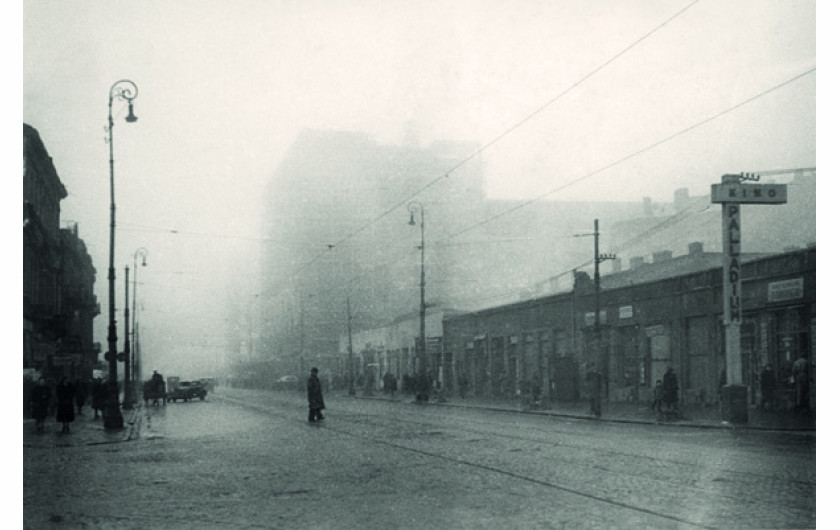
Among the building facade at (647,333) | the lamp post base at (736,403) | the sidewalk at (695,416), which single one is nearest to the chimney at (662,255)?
the building facade at (647,333)

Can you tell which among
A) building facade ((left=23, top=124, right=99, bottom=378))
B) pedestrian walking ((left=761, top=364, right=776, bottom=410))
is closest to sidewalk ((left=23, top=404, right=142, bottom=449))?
building facade ((left=23, top=124, right=99, bottom=378))

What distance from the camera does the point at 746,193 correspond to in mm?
25875

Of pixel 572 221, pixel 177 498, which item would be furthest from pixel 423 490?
pixel 572 221

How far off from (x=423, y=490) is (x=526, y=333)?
41805mm

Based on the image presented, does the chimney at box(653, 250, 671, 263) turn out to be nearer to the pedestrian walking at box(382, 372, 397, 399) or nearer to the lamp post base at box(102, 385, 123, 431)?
the pedestrian walking at box(382, 372, 397, 399)

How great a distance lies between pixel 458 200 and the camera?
4766cm

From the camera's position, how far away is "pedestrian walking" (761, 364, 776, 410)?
101 feet

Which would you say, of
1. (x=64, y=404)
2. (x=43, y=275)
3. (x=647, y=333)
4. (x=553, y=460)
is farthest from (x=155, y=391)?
(x=553, y=460)

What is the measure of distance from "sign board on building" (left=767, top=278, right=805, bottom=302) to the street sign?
655cm

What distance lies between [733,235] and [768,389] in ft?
20.6

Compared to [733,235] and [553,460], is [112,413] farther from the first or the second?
[733,235]

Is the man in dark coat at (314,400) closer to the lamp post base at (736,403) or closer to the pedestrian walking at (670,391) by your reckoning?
the pedestrian walking at (670,391)

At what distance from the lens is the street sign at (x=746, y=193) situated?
25.6 metres

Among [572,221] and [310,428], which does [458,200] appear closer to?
[572,221]
